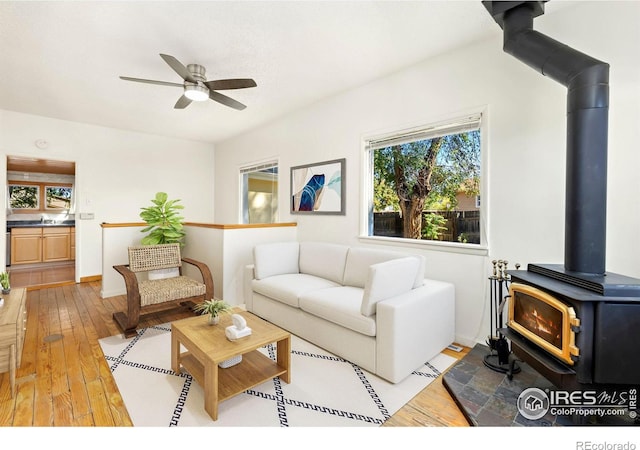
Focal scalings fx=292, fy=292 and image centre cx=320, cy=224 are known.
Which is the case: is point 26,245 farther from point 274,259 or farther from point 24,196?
point 274,259

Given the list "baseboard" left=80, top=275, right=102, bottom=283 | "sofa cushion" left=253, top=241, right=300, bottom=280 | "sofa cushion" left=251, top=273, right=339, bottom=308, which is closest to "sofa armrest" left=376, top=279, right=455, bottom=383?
"sofa cushion" left=251, top=273, right=339, bottom=308

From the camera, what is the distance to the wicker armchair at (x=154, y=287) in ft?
9.11

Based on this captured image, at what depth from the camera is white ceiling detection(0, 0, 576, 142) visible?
218 cm

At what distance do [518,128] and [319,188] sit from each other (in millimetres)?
2312

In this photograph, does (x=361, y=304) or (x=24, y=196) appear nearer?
(x=361, y=304)

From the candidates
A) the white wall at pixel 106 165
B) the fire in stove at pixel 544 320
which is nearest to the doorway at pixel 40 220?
the white wall at pixel 106 165

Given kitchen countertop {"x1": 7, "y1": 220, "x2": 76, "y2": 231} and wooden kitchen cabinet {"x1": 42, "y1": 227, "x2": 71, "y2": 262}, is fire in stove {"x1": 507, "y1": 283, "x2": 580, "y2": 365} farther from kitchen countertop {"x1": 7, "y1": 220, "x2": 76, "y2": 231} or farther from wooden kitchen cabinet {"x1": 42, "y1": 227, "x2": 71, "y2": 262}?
kitchen countertop {"x1": 7, "y1": 220, "x2": 76, "y2": 231}

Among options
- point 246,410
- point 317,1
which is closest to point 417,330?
point 246,410

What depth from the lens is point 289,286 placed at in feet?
9.62

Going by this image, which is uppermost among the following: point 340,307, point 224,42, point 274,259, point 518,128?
point 224,42

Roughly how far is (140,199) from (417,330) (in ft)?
17.9

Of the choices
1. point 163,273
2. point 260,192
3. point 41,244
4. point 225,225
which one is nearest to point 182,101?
point 225,225

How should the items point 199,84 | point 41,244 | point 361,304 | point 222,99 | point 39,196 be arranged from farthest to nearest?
point 39,196
point 41,244
point 222,99
point 199,84
point 361,304

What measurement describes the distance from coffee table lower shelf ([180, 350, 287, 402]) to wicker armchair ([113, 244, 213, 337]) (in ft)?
3.10
